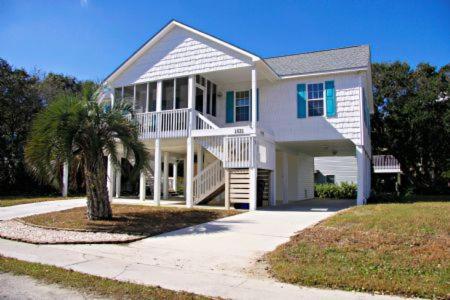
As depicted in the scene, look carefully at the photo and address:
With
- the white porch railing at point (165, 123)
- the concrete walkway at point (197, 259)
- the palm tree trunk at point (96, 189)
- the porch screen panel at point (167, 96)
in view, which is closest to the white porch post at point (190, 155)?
the white porch railing at point (165, 123)

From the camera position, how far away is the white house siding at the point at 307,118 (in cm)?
1608

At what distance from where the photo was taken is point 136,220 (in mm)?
11891

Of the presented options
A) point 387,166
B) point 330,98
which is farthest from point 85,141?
point 387,166

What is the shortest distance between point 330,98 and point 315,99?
682 mm

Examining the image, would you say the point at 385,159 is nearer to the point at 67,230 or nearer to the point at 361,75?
the point at 361,75

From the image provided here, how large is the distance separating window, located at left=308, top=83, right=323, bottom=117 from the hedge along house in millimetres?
44

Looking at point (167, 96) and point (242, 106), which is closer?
point (242, 106)

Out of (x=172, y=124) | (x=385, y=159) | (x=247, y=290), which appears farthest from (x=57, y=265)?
(x=385, y=159)

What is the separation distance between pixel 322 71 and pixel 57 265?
1332 centimetres

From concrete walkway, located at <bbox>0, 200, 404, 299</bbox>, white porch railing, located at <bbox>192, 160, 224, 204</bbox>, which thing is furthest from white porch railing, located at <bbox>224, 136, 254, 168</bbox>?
concrete walkway, located at <bbox>0, 200, 404, 299</bbox>

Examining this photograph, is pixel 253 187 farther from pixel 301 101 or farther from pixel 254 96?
pixel 301 101

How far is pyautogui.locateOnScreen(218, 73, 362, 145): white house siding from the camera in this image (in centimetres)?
1608

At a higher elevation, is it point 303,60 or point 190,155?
point 303,60

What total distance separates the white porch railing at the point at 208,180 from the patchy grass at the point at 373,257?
7.53 meters
